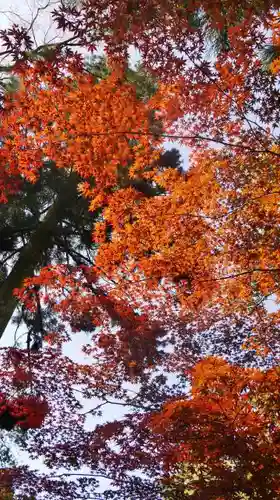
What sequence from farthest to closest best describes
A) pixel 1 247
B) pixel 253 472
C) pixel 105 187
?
pixel 1 247
pixel 105 187
pixel 253 472

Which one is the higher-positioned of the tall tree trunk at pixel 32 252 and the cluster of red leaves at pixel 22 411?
the tall tree trunk at pixel 32 252

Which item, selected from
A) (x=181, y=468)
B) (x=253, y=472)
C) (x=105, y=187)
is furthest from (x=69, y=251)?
(x=253, y=472)

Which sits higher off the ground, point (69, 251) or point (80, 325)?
point (69, 251)

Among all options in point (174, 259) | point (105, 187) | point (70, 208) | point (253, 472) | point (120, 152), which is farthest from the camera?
point (70, 208)

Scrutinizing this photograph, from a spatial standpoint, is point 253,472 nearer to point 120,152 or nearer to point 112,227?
point 120,152

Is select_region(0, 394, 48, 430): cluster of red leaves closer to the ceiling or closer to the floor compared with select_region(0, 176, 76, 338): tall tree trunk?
closer to the floor

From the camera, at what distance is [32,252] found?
9523 millimetres

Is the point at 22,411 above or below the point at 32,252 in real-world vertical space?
below

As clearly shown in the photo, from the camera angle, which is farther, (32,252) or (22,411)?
(32,252)

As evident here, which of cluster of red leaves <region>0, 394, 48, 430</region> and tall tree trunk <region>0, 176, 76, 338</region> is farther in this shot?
tall tree trunk <region>0, 176, 76, 338</region>

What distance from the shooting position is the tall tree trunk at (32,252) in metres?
8.95

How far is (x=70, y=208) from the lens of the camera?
→ 1068 centimetres

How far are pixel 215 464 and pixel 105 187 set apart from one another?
6491 millimetres

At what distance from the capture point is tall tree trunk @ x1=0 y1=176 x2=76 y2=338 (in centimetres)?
895
